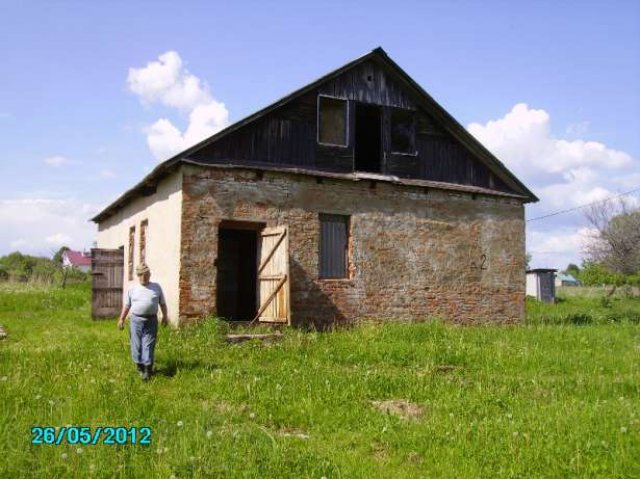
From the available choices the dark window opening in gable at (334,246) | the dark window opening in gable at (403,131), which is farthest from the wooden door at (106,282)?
the dark window opening in gable at (403,131)

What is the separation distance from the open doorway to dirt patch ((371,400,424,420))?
27.8ft

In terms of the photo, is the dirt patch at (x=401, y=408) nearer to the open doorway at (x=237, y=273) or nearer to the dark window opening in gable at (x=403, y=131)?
the open doorway at (x=237, y=273)

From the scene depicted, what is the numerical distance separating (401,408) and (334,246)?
277 inches

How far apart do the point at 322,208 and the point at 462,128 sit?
15.2ft

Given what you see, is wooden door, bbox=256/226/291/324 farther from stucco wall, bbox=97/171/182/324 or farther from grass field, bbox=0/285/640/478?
stucco wall, bbox=97/171/182/324

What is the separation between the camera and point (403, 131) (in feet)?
48.8

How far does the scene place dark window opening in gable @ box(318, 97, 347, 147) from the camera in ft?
45.4

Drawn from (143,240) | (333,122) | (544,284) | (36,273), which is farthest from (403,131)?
(36,273)

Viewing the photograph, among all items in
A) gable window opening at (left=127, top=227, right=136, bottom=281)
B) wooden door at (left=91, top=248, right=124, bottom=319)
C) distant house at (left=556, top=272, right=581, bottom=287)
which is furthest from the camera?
distant house at (left=556, top=272, right=581, bottom=287)

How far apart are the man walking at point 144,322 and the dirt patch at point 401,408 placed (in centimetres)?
298

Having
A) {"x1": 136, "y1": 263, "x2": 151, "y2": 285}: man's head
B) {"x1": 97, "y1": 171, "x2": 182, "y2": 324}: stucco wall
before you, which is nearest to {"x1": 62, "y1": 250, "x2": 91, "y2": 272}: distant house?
{"x1": 97, "y1": 171, "x2": 182, "y2": 324}: stucco wall

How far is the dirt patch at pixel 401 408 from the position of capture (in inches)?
239

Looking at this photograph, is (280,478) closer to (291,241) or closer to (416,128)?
(291,241)

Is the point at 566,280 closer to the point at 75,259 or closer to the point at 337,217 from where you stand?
the point at 75,259
